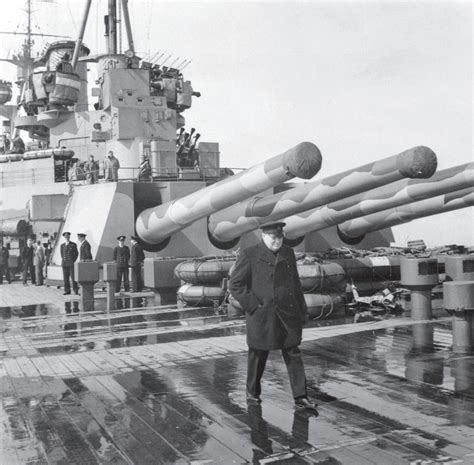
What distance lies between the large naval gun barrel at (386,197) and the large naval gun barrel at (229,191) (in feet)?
4.86

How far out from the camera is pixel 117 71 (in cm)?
1734

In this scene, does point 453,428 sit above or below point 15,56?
below

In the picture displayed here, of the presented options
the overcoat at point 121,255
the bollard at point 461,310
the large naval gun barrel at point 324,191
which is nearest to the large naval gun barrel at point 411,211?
the large naval gun barrel at point 324,191

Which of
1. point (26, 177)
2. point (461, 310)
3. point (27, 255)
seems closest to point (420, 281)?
point (461, 310)

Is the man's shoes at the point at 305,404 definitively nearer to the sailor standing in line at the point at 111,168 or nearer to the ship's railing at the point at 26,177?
the sailor standing in line at the point at 111,168

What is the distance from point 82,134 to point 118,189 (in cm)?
796

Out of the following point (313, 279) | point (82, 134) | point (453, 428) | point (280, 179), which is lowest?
point (453, 428)

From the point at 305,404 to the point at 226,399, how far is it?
0.54 meters

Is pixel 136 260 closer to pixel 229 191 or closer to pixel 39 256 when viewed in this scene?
pixel 229 191

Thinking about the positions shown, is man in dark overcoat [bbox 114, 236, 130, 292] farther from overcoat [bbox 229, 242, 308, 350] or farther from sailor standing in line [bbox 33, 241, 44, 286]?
overcoat [bbox 229, 242, 308, 350]

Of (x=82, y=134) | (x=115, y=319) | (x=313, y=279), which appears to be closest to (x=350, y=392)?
(x=313, y=279)

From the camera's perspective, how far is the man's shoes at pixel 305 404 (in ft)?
12.7

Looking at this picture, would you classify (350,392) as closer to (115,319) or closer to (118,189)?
(115,319)

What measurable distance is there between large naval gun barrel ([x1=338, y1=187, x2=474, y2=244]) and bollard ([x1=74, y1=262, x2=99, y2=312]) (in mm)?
4329
